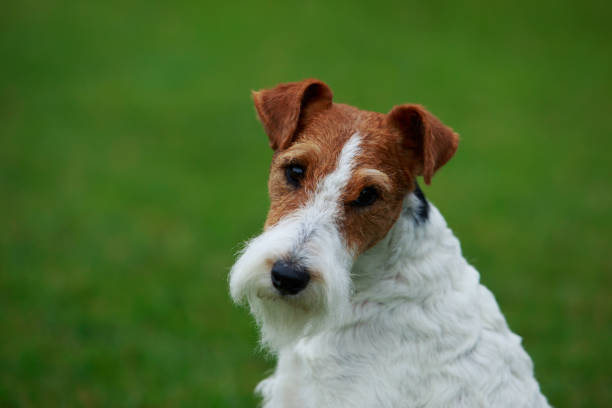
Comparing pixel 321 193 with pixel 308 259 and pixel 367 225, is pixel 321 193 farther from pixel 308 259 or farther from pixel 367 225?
pixel 308 259

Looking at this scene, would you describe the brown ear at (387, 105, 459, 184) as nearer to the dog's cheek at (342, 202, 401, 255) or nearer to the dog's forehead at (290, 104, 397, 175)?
the dog's forehead at (290, 104, 397, 175)

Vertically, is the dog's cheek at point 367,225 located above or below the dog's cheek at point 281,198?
below

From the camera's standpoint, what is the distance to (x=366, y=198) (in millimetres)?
3393

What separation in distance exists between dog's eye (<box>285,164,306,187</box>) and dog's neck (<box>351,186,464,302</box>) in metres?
0.58

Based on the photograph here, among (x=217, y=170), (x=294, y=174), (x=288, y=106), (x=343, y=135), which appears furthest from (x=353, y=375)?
(x=217, y=170)

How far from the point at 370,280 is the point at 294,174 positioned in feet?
2.50

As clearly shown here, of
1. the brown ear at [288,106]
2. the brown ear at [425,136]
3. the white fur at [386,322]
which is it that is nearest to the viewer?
the white fur at [386,322]

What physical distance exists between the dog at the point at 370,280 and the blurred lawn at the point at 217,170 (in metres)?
2.20

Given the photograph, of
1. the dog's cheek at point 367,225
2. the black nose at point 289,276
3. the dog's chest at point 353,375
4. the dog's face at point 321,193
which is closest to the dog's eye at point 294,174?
the dog's face at point 321,193

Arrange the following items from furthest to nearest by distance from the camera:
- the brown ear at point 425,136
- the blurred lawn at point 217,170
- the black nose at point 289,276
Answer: the blurred lawn at point 217,170, the brown ear at point 425,136, the black nose at point 289,276

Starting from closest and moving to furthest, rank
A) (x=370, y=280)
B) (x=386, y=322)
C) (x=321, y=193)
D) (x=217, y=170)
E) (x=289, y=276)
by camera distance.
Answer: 1. (x=289, y=276)
2. (x=321, y=193)
3. (x=386, y=322)
4. (x=370, y=280)
5. (x=217, y=170)

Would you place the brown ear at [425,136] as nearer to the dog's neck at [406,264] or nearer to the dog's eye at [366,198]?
the dog's neck at [406,264]

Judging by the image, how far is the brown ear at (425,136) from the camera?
349cm

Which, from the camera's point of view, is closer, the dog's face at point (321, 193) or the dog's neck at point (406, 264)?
the dog's face at point (321, 193)
